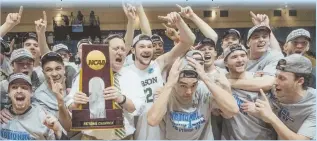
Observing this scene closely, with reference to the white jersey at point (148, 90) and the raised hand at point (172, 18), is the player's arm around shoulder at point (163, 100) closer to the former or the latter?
the white jersey at point (148, 90)

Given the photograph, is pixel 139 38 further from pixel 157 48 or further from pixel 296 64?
pixel 296 64

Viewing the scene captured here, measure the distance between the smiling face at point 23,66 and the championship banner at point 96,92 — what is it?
0.32 metres

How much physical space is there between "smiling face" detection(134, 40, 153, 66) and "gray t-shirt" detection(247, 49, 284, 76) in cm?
60

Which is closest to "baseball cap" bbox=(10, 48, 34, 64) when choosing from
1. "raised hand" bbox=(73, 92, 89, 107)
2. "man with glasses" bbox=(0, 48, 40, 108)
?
"man with glasses" bbox=(0, 48, 40, 108)

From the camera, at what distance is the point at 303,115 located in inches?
105

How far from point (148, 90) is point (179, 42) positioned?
13.3 inches

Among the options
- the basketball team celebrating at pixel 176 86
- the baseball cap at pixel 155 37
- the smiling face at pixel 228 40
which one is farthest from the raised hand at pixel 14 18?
the smiling face at pixel 228 40

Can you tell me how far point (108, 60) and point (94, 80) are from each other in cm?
14

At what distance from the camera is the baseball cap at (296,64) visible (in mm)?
2627

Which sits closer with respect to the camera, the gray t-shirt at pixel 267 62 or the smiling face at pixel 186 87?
the smiling face at pixel 186 87

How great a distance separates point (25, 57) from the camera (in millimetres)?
2684

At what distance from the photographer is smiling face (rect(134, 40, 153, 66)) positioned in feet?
8.86

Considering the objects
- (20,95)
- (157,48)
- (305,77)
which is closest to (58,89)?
(20,95)

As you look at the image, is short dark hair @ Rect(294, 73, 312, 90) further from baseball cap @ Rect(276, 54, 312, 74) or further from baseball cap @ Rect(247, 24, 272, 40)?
baseball cap @ Rect(247, 24, 272, 40)
